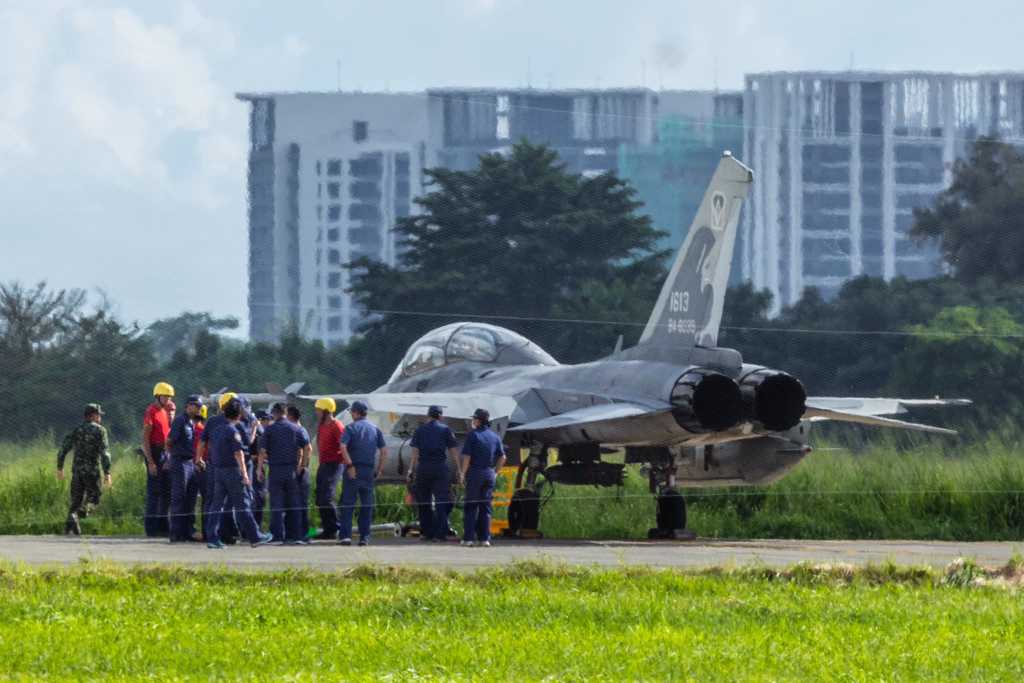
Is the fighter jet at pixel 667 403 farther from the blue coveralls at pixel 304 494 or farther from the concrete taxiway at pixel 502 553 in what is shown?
the blue coveralls at pixel 304 494

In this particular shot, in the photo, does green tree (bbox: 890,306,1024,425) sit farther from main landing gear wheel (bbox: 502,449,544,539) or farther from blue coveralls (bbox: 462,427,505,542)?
blue coveralls (bbox: 462,427,505,542)

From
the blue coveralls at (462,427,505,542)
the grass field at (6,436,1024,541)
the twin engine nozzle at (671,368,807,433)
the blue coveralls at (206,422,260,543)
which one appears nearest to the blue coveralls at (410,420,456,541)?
the blue coveralls at (462,427,505,542)

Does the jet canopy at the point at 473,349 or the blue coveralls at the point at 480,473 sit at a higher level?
the jet canopy at the point at 473,349

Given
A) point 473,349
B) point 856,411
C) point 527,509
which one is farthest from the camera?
point 473,349

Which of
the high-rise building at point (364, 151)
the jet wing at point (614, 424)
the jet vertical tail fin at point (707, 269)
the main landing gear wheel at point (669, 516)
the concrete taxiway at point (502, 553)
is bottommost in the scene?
the concrete taxiway at point (502, 553)

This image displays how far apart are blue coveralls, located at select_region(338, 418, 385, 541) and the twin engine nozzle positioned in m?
3.42

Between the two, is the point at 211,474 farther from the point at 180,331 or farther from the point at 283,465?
the point at 180,331

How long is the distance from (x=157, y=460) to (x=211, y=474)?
2465mm

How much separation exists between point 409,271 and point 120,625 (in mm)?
31013

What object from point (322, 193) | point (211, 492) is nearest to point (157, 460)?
point (211, 492)

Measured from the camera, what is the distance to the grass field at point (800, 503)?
28.0 meters

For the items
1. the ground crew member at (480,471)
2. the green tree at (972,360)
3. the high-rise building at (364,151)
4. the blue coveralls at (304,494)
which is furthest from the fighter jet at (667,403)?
the high-rise building at (364,151)

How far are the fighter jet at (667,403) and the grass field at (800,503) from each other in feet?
3.95

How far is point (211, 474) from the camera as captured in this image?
23.8 m
